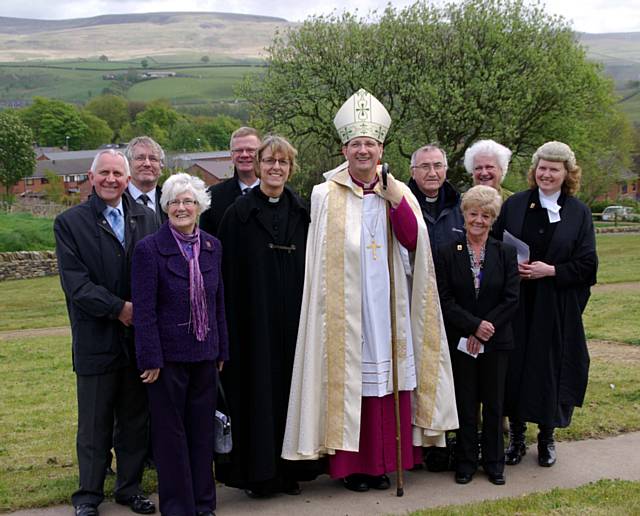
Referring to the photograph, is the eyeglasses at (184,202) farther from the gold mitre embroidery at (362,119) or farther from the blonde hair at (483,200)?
the blonde hair at (483,200)

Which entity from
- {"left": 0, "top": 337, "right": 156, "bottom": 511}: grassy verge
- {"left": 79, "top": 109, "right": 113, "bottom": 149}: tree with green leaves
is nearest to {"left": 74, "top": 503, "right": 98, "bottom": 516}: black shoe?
{"left": 0, "top": 337, "right": 156, "bottom": 511}: grassy verge

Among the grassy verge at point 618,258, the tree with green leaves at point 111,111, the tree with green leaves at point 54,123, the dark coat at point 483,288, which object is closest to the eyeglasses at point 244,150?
the dark coat at point 483,288

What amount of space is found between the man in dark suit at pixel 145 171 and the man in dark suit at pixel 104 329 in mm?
775

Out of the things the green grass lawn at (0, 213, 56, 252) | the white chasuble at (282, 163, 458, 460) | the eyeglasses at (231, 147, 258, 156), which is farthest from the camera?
the green grass lawn at (0, 213, 56, 252)

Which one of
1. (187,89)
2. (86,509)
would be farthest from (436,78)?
(187,89)

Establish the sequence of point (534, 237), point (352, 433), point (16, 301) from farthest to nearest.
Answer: point (16, 301)
point (534, 237)
point (352, 433)

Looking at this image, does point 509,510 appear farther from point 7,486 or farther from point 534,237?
point 7,486

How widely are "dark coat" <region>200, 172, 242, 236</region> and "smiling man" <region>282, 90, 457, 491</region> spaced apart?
95 cm

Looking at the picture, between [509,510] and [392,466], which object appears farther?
[392,466]

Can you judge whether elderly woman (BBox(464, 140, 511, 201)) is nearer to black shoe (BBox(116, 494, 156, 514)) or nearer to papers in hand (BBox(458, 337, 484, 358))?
papers in hand (BBox(458, 337, 484, 358))

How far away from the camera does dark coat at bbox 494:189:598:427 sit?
565 centimetres

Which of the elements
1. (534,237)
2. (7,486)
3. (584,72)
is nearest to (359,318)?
(534,237)

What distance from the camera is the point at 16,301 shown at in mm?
19891

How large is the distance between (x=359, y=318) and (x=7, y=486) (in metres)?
2.64
